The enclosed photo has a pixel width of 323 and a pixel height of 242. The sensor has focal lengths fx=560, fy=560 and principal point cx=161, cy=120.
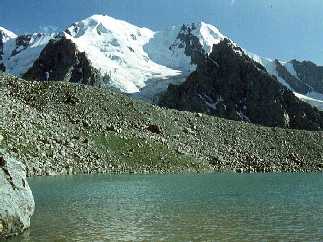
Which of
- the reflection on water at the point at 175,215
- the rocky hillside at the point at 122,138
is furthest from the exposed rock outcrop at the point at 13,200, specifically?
the rocky hillside at the point at 122,138

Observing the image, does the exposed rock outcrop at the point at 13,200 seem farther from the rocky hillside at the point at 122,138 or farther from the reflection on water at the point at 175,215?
the rocky hillside at the point at 122,138

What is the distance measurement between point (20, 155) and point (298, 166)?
72954 millimetres

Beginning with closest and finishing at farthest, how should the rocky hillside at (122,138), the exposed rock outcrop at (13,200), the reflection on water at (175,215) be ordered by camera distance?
the exposed rock outcrop at (13,200), the reflection on water at (175,215), the rocky hillside at (122,138)

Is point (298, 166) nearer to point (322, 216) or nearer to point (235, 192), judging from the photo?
point (235, 192)

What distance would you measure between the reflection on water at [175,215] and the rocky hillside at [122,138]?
38.1 m

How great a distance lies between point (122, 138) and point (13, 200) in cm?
A: 8785

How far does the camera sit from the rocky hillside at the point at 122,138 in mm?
106556

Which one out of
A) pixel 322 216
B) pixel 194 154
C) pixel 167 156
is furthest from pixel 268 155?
pixel 322 216

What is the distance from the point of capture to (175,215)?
43.9 meters

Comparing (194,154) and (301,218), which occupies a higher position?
(194,154)

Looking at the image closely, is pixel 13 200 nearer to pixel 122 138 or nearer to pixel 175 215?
pixel 175 215

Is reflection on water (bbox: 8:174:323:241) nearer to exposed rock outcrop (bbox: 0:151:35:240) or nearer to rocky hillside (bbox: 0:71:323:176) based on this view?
exposed rock outcrop (bbox: 0:151:35:240)

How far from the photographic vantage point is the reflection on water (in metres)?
34.7

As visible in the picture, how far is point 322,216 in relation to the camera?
42.2m
